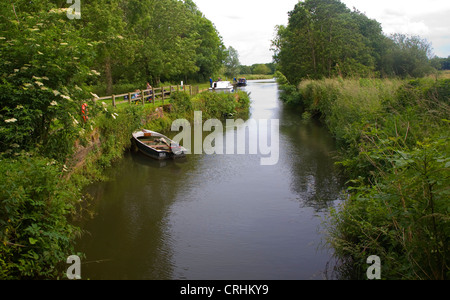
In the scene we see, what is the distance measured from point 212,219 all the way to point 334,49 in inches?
1121

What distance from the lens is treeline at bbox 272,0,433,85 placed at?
3353 centimetres

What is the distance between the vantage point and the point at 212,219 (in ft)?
30.3

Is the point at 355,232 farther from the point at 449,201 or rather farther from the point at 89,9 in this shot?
the point at 89,9

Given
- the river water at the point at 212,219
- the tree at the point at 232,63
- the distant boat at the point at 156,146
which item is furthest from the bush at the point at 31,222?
the tree at the point at 232,63

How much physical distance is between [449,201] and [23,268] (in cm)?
566

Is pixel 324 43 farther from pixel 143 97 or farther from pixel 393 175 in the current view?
pixel 393 175

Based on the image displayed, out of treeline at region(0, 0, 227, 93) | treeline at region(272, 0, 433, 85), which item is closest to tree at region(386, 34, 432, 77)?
treeline at region(272, 0, 433, 85)

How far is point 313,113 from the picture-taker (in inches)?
1051

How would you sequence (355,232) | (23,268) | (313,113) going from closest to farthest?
(23,268) < (355,232) < (313,113)

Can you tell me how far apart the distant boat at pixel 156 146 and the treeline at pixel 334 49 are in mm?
20731

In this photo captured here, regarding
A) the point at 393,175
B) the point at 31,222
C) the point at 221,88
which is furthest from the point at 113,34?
the point at 221,88

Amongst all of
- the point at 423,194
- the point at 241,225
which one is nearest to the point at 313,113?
the point at 241,225

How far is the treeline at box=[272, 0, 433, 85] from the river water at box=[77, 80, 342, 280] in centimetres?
2146

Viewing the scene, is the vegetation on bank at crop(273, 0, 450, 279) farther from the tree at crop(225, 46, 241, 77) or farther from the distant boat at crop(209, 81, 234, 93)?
the tree at crop(225, 46, 241, 77)
